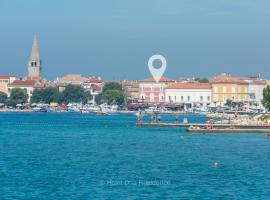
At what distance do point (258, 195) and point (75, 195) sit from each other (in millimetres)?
4652

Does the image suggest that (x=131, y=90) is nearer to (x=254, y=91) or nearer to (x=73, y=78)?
(x=73, y=78)

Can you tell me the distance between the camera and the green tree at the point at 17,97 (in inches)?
5782

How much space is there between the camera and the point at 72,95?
148500 mm

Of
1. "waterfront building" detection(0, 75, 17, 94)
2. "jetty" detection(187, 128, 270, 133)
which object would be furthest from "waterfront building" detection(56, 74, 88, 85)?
"jetty" detection(187, 128, 270, 133)

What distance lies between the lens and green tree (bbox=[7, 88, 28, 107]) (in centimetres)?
14688

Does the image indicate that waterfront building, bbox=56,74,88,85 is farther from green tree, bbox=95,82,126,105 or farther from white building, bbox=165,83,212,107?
white building, bbox=165,83,212,107

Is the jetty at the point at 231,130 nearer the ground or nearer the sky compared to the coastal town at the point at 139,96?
nearer the ground

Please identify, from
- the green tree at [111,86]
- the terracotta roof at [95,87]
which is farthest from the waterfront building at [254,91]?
the terracotta roof at [95,87]

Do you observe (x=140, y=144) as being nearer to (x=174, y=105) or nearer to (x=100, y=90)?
(x=174, y=105)

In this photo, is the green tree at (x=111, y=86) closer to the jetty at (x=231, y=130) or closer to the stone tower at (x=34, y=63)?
the stone tower at (x=34, y=63)

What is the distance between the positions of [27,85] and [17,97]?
25.4 ft

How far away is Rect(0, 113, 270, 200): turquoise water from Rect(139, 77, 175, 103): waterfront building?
93397 mm

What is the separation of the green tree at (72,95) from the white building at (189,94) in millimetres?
13338

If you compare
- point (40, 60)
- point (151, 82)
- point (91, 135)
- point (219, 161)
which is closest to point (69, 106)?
point (151, 82)
